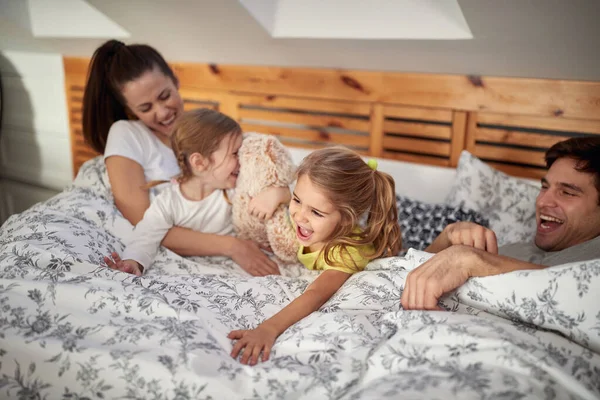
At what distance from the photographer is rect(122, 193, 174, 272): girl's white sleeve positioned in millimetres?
1565

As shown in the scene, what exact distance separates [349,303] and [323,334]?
15cm

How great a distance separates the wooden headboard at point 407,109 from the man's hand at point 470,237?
2.91 ft

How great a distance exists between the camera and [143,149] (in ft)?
6.09

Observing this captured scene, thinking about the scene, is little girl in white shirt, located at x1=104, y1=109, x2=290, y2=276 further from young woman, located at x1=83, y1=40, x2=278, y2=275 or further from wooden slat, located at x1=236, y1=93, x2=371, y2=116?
wooden slat, located at x1=236, y1=93, x2=371, y2=116

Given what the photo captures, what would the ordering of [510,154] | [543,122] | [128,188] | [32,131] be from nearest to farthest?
[128,188], [543,122], [510,154], [32,131]

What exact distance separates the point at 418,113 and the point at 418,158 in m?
0.21

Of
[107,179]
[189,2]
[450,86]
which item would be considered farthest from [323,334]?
[189,2]

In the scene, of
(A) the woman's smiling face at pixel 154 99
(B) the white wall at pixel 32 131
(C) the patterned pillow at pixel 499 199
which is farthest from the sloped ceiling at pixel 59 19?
(C) the patterned pillow at pixel 499 199

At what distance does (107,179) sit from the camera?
75.8 inches

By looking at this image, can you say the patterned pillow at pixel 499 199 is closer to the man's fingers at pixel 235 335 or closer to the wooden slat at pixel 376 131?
the wooden slat at pixel 376 131

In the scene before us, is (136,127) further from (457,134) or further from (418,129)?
(457,134)

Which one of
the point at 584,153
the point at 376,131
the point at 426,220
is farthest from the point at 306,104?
the point at 584,153

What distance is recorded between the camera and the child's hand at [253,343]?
105 centimetres

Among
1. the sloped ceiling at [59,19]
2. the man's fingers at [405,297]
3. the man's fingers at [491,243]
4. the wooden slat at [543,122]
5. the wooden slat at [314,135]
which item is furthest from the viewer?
the sloped ceiling at [59,19]
